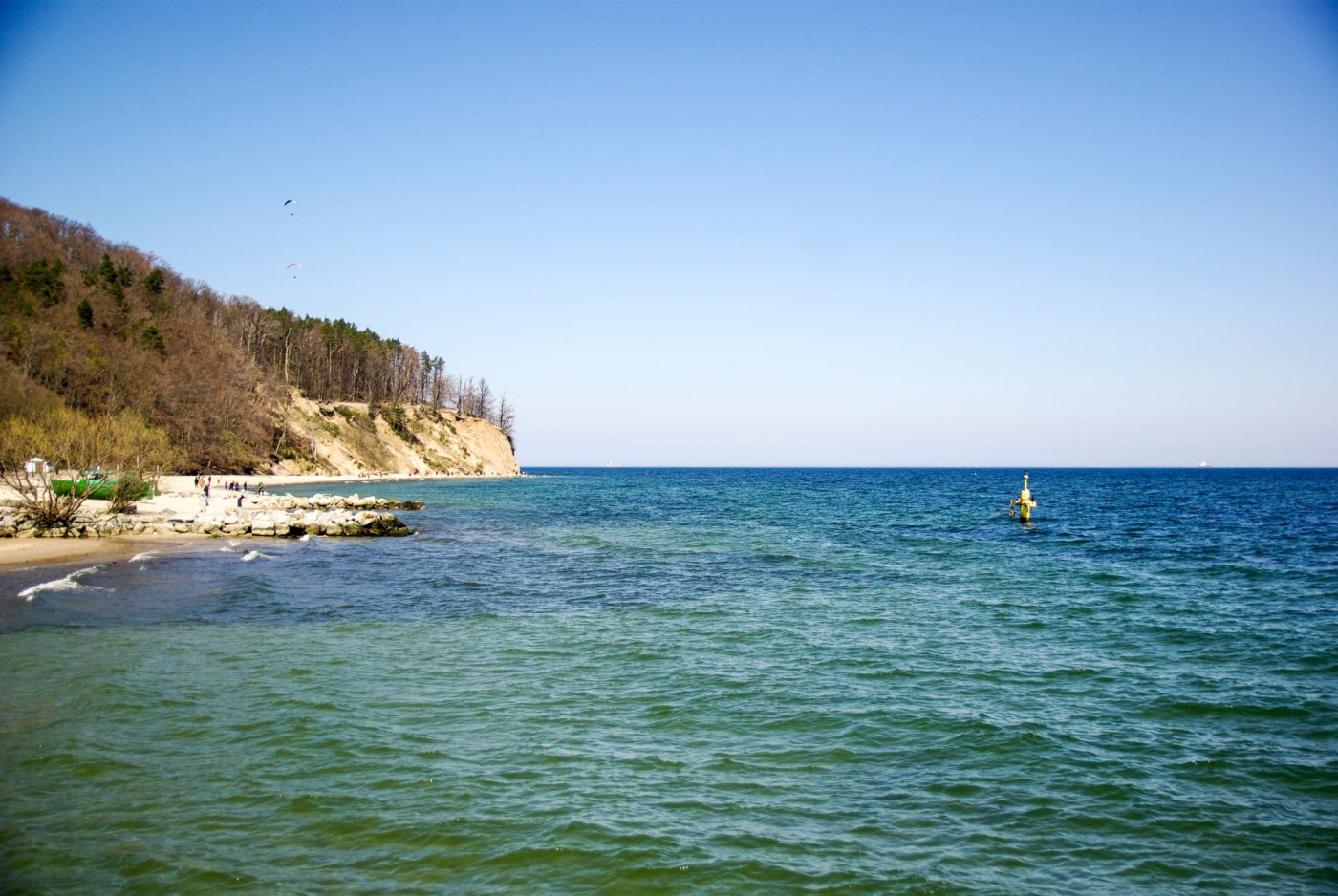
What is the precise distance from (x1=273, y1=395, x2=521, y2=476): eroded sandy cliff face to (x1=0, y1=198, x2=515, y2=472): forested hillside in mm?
1569

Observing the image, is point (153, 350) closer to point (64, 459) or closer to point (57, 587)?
point (64, 459)

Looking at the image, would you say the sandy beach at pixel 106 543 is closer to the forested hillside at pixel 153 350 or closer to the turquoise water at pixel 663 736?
the turquoise water at pixel 663 736

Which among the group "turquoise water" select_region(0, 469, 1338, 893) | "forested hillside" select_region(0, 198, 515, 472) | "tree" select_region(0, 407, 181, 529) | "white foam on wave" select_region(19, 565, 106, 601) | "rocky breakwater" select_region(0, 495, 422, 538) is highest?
"forested hillside" select_region(0, 198, 515, 472)

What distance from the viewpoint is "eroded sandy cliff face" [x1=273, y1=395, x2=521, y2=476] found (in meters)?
99.8

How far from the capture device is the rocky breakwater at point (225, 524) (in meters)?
Answer: 32.0

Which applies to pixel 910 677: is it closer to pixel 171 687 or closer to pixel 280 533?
pixel 171 687

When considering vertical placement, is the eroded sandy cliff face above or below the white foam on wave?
above

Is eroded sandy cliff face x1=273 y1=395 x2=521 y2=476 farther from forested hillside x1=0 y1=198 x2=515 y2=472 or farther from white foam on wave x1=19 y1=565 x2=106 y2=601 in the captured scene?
white foam on wave x1=19 y1=565 x2=106 y2=601

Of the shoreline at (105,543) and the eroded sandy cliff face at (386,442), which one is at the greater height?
the eroded sandy cliff face at (386,442)

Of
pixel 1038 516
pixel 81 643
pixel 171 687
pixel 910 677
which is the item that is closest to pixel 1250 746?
pixel 910 677

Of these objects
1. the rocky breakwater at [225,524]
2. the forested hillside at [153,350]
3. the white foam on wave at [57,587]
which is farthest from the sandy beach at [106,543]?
the forested hillside at [153,350]

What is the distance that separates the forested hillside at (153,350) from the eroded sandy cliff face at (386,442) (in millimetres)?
1569

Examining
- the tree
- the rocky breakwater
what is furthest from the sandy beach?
the tree

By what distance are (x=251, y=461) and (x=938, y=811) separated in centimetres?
9133
